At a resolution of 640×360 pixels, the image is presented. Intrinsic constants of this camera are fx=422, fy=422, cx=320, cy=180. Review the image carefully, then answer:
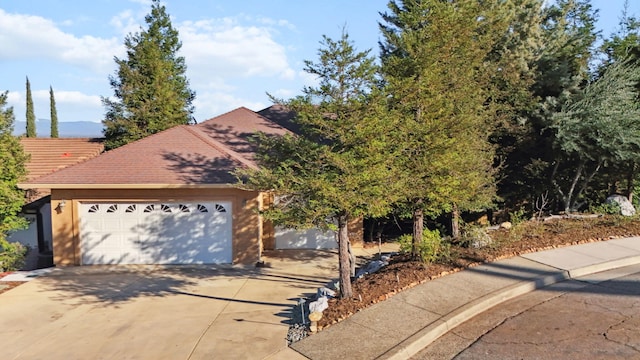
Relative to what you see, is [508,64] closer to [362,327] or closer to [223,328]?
[362,327]

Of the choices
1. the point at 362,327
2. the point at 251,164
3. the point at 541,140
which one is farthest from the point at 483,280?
the point at 541,140

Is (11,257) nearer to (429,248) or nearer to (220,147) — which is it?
(220,147)

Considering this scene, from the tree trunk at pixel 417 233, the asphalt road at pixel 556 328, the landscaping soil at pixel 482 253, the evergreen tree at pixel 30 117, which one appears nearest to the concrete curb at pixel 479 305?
the asphalt road at pixel 556 328

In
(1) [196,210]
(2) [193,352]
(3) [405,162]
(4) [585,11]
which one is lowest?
(2) [193,352]

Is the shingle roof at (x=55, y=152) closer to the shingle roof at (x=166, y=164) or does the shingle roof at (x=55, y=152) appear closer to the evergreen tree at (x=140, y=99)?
the evergreen tree at (x=140, y=99)

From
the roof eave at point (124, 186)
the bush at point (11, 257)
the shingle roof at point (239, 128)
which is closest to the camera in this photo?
the roof eave at point (124, 186)

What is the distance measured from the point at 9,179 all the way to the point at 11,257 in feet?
7.86

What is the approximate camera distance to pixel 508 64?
15.1 m

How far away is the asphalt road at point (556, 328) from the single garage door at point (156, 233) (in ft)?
25.6

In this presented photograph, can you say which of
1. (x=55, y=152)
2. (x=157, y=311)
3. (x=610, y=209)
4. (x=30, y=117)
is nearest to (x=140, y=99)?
(x=55, y=152)

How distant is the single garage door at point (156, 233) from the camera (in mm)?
12422

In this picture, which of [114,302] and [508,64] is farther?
[508,64]

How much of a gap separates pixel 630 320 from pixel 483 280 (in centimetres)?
239

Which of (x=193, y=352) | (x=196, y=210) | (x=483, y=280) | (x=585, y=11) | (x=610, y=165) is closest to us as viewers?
(x=193, y=352)
